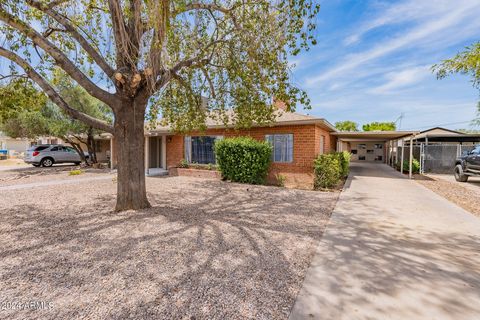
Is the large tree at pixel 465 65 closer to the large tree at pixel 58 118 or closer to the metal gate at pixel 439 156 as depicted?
the metal gate at pixel 439 156

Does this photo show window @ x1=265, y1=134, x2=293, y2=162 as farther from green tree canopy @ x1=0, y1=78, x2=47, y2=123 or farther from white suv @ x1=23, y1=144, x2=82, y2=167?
white suv @ x1=23, y1=144, x2=82, y2=167

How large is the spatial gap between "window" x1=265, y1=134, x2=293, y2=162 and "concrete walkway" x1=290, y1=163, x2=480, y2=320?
5.06m

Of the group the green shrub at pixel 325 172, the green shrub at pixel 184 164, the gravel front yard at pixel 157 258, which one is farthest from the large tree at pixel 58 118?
the green shrub at pixel 325 172

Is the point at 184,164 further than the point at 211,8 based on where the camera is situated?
Yes

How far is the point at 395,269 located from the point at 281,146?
7.93 m

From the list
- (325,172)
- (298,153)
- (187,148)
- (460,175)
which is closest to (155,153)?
(187,148)

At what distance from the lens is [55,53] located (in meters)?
4.84

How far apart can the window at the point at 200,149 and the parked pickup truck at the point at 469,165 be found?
40.4 feet

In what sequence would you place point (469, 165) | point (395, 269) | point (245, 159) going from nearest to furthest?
point (395, 269) → point (245, 159) → point (469, 165)

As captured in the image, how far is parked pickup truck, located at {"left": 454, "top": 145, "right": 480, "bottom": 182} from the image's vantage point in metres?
10.8

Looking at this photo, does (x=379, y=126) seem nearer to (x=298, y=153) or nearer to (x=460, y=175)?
(x=460, y=175)

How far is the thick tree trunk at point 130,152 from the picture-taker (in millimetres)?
5508

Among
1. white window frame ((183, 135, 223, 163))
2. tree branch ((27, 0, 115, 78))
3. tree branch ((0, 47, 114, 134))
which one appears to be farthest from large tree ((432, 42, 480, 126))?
white window frame ((183, 135, 223, 163))

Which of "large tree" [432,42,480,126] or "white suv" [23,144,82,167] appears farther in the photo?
"white suv" [23,144,82,167]
